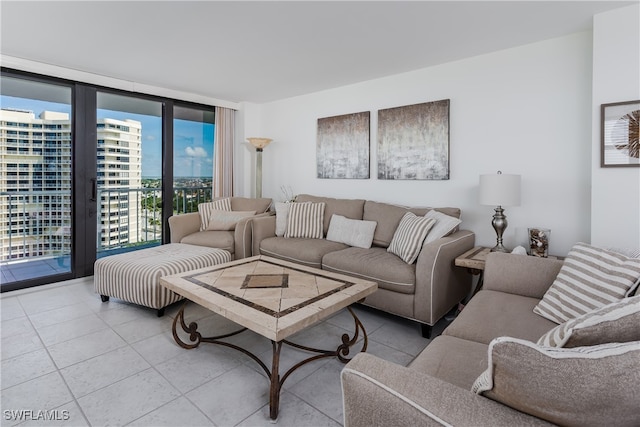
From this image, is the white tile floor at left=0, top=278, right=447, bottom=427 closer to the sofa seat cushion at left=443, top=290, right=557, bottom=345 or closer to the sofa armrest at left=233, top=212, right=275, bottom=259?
the sofa seat cushion at left=443, top=290, right=557, bottom=345

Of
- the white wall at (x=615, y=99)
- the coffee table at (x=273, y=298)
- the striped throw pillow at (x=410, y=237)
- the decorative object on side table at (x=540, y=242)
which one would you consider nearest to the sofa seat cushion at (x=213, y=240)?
the coffee table at (x=273, y=298)

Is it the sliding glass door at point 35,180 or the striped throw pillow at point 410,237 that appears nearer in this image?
the striped throw pillow at point 410,237

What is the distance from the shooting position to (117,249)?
4758 millimetres

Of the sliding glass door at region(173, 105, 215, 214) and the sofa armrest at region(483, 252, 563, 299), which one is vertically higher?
the sliding glass door at region(173, 105, 215, 214)

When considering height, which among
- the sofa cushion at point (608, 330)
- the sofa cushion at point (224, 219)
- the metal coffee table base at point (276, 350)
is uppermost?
the sofa cushion at point (224, 219)

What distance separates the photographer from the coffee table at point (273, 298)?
1632mm

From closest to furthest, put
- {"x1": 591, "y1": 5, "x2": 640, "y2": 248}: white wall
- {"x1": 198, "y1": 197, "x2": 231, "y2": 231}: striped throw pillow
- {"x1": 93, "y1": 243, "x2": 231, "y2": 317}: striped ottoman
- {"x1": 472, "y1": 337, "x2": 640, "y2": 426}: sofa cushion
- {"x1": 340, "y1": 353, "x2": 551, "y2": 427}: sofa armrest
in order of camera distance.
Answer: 1. {"x1": 472, "y1": 337, "x2": 640, "y2": 426}: sofa cushion
2. {"x1": 340, "y1": 353, "x2": 551, "y2": 427}: sofa armrest
3. {"x1": 591, "y1": 5, "x2": 640, "y2": 248}: white wall
4. {"x1": 93, "y1": 243, "x2": 231, "y2": 317}: striped ottoman
5. {"x1": 198, "y1": 197, "x2": 231, "y2": 231}: striped throw pillow

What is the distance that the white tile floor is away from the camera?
1651 mm

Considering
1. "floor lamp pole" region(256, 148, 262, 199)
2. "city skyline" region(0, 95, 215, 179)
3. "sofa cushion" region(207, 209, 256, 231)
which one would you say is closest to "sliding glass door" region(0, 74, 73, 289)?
"city skyline" region(0, 95, 215, 179)

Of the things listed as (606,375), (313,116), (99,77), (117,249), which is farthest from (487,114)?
(117,249)

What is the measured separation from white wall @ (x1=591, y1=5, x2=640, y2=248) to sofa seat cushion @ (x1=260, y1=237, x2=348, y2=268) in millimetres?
2044

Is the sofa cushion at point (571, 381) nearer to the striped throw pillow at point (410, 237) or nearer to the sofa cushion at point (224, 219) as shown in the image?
the striped throw pillow at point (410, 237)

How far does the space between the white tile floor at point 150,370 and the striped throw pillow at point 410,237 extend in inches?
22.2

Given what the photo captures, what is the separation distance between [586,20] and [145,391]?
12.1 feet
